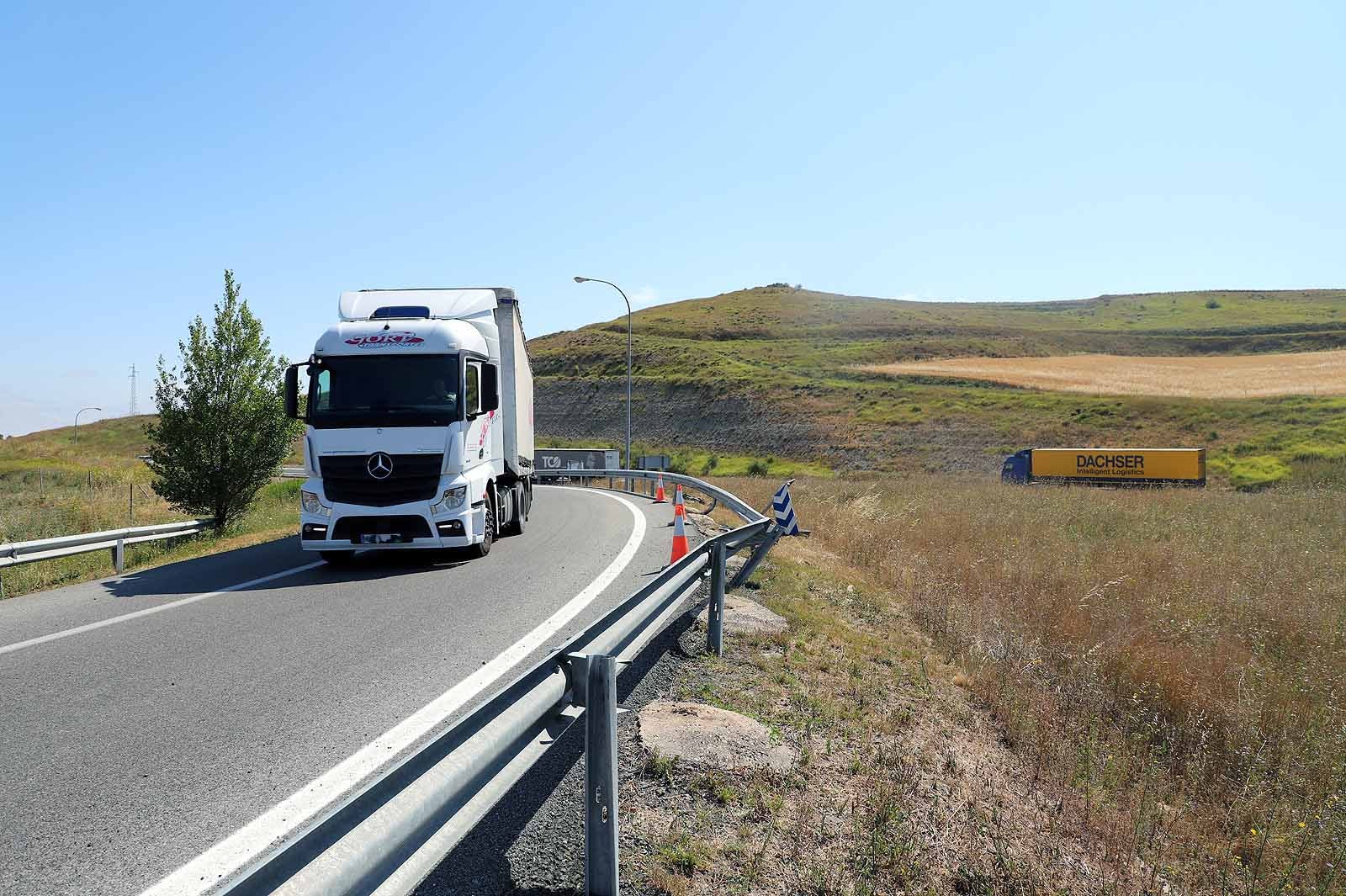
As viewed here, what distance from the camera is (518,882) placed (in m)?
3.18

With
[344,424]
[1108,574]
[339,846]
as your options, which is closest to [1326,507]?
[1108,574]

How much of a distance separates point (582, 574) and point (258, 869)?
929cm

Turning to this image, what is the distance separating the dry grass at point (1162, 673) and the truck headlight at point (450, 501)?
5.37 metres

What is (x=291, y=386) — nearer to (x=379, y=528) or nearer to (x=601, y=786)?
(x=379, y=528)

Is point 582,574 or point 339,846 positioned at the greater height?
point 339,846

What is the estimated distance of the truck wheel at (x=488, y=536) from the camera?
40.8 ft

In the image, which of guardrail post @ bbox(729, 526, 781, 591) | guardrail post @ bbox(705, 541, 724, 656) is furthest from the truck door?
guardrail post @ bbox(705, 541, 724, 656)

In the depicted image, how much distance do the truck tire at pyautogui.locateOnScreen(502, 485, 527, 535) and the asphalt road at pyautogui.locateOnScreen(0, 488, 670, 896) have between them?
3452mm

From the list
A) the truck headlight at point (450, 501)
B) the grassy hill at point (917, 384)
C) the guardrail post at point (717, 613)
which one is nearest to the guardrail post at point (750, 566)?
the guardrail post at point (717, 613)

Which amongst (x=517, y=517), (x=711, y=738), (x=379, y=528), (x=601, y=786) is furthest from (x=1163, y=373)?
(x=601, y=786)

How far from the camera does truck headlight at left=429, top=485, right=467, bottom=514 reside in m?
11.3

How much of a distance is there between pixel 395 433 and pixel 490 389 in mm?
1592

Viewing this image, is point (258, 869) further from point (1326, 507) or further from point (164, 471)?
point (1326, 507)

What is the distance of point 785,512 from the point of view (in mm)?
11414
